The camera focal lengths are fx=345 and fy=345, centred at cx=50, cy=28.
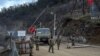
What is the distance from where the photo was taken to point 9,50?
1838 centimetres

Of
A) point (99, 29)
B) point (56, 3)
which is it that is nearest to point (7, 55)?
point (99, 29)

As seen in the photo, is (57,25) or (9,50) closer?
(9,50)

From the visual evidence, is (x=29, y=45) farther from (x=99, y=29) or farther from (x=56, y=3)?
(x=56, y=3)

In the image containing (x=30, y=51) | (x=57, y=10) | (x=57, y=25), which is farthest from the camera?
(x=57, y=10)

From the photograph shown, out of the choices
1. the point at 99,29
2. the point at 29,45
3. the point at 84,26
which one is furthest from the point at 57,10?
the point at 29,45

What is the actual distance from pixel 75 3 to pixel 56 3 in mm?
11733

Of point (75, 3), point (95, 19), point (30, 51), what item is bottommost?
point (30, 51)

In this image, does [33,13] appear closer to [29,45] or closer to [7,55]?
[29,45]

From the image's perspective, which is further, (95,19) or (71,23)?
(71,23)

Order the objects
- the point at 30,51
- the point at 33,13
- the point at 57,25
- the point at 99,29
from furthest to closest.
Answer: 1. the point at 33,13
2. the point at 57,25
3. the point at 99,29
4. the point at 30,51

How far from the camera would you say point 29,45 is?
97.8ft

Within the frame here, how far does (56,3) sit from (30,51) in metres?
81.5

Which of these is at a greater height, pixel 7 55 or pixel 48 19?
pixel 48 19

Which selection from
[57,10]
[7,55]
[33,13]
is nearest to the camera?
[7,55]
